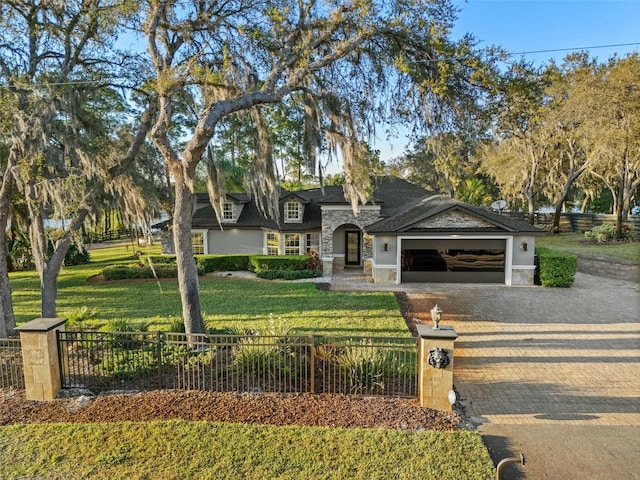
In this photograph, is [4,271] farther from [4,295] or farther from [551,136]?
[551,136]

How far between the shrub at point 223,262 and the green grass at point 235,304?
47.1 inches

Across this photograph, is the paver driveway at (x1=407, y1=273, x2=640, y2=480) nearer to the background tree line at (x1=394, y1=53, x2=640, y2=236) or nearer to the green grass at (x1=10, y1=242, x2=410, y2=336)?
the green grass at (x1=10, y1=242, x2=410, y2=336)

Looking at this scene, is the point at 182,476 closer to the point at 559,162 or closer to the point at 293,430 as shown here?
the point at 293,430

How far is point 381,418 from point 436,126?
5.84 meters

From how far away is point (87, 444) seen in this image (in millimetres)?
4395

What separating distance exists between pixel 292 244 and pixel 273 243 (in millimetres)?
1140

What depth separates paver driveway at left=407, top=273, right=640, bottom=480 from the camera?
4445 mm

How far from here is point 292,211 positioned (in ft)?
65.7

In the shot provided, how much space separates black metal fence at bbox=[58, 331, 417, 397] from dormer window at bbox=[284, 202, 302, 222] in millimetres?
13723

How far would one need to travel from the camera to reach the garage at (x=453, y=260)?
15.4 meters

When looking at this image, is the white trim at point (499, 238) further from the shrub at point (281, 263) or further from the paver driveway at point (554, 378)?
the shrub at point (281, 263)

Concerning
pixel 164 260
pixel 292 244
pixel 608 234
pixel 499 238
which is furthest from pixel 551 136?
pixel 164 260

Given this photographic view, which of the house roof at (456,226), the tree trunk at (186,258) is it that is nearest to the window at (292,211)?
the house roof at (456,226)

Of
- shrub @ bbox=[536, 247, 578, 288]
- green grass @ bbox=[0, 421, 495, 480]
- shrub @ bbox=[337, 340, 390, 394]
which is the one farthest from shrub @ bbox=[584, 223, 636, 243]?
green grass @ bbox=[0, 421, 495, 480]
